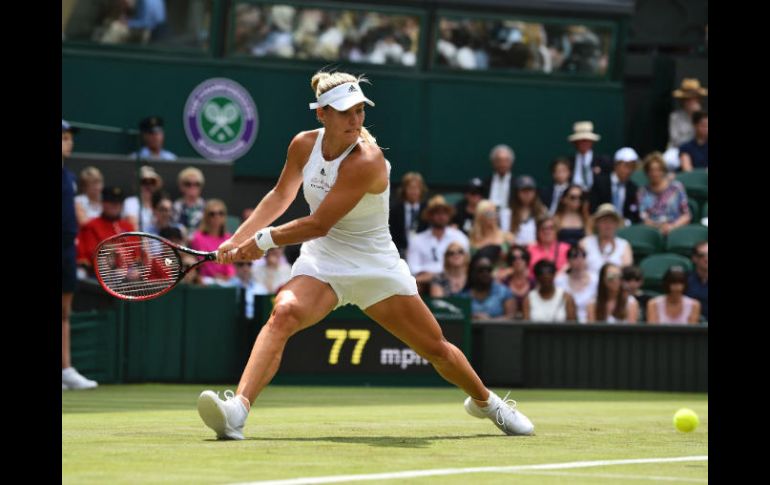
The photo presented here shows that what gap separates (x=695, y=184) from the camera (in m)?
18.0

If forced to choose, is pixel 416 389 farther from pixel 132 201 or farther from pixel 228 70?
pixel 228 70

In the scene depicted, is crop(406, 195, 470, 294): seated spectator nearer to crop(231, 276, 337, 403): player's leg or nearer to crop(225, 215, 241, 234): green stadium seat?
crop(225, 215, 241, 234): green stadium seat

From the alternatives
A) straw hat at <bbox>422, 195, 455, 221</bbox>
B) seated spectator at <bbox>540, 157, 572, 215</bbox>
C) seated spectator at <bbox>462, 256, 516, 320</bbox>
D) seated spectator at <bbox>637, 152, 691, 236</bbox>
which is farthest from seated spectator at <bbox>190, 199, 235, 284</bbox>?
seated spectator at <bbox>637, 152, 691, 236</bbox>

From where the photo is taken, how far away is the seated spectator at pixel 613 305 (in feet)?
50.8

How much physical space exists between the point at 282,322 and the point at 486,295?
7815 millimetres

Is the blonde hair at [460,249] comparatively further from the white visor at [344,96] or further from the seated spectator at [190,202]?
the white visor at [344,96]

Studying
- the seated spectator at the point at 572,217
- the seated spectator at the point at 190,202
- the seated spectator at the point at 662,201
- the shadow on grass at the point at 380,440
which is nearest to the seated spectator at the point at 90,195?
the seated spectator at the point at 190,202

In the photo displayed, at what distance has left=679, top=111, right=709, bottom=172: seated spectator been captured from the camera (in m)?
18.5

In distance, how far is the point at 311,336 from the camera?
14586 millimetres

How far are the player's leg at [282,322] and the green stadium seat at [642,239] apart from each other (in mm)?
9293

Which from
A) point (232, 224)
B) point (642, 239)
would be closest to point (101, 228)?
point (232, 224)

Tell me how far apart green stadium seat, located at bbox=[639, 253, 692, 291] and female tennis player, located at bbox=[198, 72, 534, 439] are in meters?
8.17
